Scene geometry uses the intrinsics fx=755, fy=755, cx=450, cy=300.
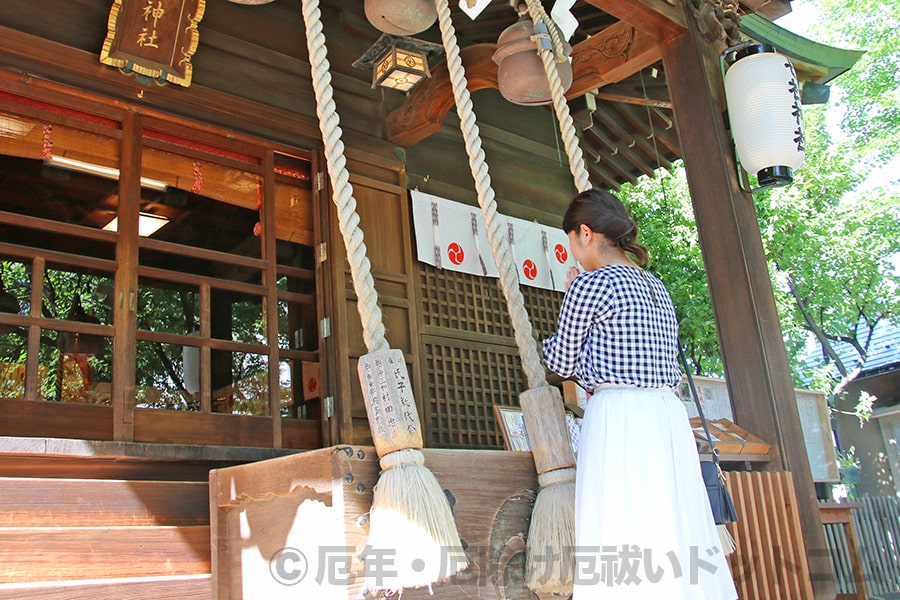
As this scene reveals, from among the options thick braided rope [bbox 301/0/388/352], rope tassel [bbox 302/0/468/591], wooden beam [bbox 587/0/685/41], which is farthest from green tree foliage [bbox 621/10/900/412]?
rope tassel [bbox 302/0/468/591]

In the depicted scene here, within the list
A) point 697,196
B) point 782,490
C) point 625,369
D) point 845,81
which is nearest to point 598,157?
point 697,196

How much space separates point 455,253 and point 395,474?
14.0ft

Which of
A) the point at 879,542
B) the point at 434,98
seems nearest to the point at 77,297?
the point at 434,98

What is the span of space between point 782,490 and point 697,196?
5.61 feet

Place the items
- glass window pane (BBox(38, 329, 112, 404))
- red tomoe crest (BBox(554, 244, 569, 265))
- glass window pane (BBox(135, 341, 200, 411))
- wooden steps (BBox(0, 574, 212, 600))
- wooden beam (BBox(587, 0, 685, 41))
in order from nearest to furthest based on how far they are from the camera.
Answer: wooden steps (BBox(0, 574, 212, 600))
wooden beam (BBox(587, 0, 685, 41))
glass window pane (BBox(38, 329, 112, 404))
glass window pane (BBox(135, 341, 200, 411))
red tomoe crest (BBox(554, 244, 569, 265))

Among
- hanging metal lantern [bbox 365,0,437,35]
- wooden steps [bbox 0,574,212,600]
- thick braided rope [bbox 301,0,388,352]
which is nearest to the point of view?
thick braided rope [bbox 301,0,388,352]

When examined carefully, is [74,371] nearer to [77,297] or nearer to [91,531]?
[77,297]

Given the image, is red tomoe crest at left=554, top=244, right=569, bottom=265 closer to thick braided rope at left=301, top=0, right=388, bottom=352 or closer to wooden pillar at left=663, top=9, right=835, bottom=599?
wooden pillar at left=663, top=9, right=835, bottom=599

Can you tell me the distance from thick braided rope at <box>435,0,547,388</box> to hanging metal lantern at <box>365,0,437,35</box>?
40.9 inches

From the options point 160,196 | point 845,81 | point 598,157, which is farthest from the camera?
point 845,81

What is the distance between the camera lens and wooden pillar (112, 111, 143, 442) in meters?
4.16

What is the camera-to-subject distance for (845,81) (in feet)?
49.6

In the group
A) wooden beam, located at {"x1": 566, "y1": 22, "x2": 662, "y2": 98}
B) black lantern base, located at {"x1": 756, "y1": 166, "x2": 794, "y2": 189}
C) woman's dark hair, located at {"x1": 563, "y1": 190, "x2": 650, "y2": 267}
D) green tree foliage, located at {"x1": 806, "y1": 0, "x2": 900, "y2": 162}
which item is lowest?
woman's dark hair, located at {"x1": 563, "y1": 190, "x2": 650, "y2": 267}

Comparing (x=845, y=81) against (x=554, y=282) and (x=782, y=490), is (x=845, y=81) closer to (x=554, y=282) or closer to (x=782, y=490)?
(x=554, y=282)
